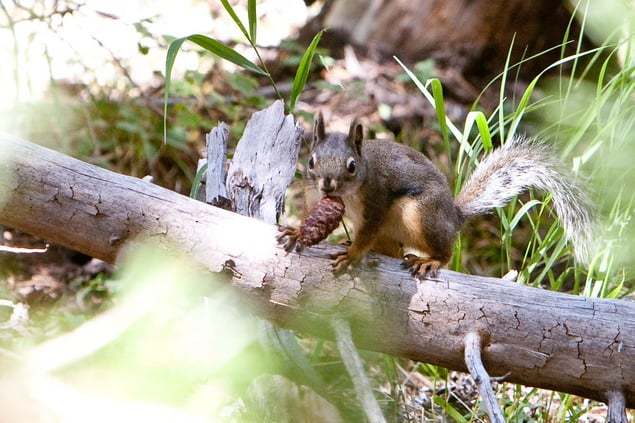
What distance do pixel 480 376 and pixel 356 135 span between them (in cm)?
85

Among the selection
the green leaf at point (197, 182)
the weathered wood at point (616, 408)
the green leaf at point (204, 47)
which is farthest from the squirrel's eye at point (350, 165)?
the weathered wood at point (616, 408)

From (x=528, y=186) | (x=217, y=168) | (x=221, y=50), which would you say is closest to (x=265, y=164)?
(x=217, y=168)

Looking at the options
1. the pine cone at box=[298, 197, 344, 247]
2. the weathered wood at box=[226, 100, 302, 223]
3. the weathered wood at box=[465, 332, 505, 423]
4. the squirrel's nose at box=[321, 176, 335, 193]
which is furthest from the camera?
the weathered wood at box=[226, 100, 302, 223]

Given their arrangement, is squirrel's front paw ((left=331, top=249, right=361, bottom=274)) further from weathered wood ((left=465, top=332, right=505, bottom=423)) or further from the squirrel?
weathered wood ((left=465, top=332, right=505, bottom=423))

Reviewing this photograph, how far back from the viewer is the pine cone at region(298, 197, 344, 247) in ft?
7.03

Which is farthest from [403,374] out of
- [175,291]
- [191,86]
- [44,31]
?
[44,31]

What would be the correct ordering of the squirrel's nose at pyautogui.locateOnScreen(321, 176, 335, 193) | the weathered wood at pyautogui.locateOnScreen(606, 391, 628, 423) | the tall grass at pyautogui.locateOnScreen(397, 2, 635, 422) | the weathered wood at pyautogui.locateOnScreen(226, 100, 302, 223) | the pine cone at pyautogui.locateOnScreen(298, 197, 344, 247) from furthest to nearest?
the weathered wood at pyautogui.locateOnScreen(226, 100, 302, 223), the tall grass at pyautogui.locateOnScreen(397, 2, 635, 422), the squirrel's nose at pyautogui.locateOnScreen(321, 176, 335, 193), the pine cone at pyautogui.locateOnScreen(298, 197, 344, 247), the weathered wood at pyautogui.locateOnScreen(606, 391, 628, 423)

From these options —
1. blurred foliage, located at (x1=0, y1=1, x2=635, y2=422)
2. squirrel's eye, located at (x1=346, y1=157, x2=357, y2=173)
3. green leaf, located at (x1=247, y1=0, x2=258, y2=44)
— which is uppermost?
green leaf, located at (x1=247, y1=0, x2=258, y2=44)

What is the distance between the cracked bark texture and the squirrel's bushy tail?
40cm

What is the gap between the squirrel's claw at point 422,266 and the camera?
2225mm

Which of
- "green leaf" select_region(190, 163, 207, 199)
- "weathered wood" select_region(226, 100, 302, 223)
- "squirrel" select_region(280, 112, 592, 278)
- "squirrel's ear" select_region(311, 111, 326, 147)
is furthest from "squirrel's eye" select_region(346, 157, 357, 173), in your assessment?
"green leaf" select_region(190, 163, 207, 199)

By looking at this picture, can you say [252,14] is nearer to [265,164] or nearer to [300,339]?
[265,164]

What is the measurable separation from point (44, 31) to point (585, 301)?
3137 mm

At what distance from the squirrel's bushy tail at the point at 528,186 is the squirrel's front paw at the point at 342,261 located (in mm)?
597
